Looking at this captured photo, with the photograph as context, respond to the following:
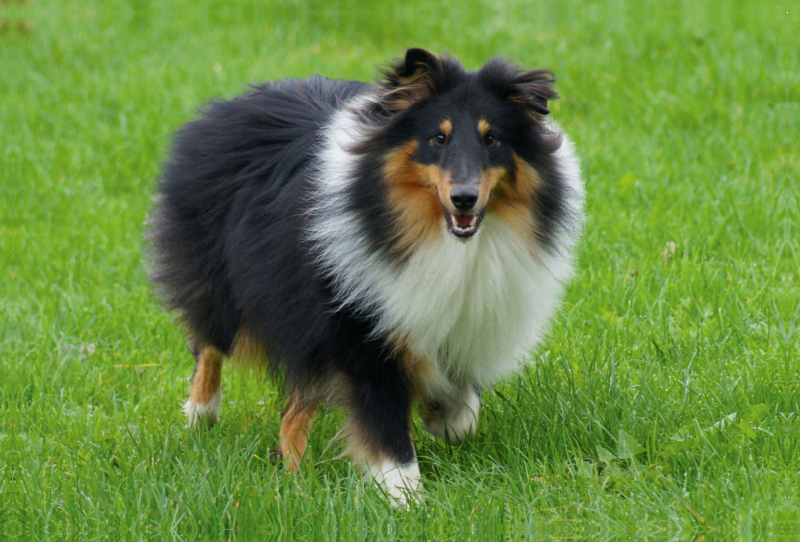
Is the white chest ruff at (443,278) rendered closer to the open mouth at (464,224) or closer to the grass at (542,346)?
the open mouth at (464,224)

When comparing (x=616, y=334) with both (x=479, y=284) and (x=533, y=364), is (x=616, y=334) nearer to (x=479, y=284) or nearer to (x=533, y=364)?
(x=533, y=364)

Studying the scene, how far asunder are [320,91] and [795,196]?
330cm

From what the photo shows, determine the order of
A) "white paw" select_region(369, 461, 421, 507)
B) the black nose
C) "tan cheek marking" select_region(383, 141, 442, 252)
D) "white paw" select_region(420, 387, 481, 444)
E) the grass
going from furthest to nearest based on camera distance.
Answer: "white paw" select_region(420, 387, 481, 444), "white paw" select_region(369, 461, 421, 507), "tan cheek marking" select_region(383, 141, 442, 252), the grass, the black nose

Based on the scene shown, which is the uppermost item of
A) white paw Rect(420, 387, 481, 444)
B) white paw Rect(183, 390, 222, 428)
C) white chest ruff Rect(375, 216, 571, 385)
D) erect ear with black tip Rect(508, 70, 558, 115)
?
erect ear with black tip Rect(508, 70, 558, 115)

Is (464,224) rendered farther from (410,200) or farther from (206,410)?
(206,410)

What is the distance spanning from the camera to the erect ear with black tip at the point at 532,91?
368 centimetres

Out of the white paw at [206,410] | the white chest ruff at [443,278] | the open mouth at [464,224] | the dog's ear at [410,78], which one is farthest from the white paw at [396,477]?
the dog's ear at [410,78]

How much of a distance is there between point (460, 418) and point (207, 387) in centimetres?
144

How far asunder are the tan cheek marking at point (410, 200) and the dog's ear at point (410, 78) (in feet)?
0.75

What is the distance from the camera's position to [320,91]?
4.63m

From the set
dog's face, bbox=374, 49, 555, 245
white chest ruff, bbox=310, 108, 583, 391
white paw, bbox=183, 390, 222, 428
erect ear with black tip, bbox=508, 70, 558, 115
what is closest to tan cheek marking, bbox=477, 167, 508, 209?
dog's face, bbox=374, 49, 555, 245

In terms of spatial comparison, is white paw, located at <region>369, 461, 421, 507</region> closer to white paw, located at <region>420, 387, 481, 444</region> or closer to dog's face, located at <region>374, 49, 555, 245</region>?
white paw, located at <region>420, 387, 481, 444</region>

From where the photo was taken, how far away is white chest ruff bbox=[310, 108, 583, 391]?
367cm

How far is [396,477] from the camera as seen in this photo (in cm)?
371
